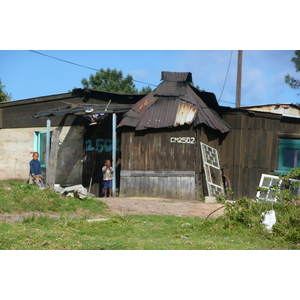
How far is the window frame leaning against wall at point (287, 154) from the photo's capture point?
15.3m

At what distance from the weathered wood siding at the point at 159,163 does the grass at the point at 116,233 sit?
4.43 m

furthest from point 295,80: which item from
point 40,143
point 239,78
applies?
point 40,143

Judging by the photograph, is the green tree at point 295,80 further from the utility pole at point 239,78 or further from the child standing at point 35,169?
the child standing at point 35,169

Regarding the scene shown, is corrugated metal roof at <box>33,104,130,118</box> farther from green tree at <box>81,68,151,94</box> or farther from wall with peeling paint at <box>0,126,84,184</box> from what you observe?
green tree at <box>81,68,151,94</box>

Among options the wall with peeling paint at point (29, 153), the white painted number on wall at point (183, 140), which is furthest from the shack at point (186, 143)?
the wall with peeling paint at point (29, 153)

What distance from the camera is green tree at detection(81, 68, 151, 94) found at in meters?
28.8

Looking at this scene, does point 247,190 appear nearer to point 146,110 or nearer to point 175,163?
point 175,163

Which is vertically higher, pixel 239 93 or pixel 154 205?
pixel 239 93

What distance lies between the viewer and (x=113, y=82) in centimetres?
2888

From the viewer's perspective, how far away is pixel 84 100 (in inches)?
695

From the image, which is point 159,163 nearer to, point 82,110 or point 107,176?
point 107,176

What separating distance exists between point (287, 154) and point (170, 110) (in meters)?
4.35

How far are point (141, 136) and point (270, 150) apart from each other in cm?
456
